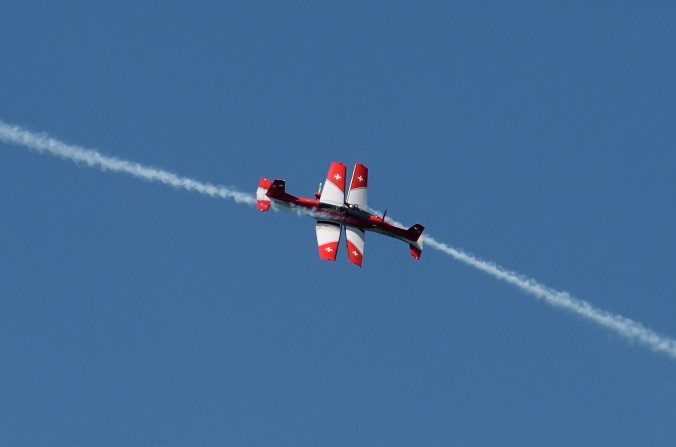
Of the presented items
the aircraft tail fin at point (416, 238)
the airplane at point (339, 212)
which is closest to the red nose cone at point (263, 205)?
the airplane at point (339, 212)

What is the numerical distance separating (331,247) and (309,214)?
2905 millimetres

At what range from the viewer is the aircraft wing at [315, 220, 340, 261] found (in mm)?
85188

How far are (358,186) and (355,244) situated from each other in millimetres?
4297

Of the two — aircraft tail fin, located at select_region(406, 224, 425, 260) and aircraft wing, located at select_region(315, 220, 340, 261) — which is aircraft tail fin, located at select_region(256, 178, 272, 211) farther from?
aircraft tail fin, located at select_region(406, 224, 425, 260)

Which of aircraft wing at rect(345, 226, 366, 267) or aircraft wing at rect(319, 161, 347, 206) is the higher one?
aircraft wing at rect(319, 161, 347, 206)

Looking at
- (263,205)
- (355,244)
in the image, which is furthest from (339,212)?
Answer: (263,205)

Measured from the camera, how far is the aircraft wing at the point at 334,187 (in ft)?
289

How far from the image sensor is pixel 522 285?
9088 cm

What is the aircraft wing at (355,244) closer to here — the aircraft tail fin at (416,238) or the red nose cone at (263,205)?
the aircraft tail fin at (416,238)

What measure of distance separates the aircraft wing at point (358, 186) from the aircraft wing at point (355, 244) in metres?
1.87

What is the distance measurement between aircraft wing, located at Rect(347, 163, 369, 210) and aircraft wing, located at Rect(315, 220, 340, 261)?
8.71 ft

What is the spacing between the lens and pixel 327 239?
85938mm

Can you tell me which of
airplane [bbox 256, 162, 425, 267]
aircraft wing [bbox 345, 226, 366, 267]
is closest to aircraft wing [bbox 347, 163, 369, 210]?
airplane [bbox 256, 162, 425, 267]

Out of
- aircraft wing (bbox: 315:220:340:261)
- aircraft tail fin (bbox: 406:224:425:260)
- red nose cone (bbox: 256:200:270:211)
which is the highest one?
aircraft tail fin (bbox: 406:224:425:260)
